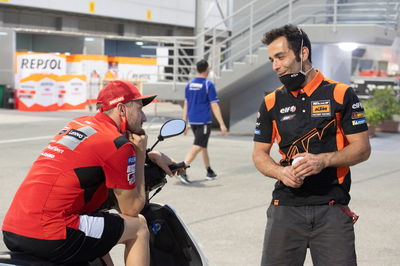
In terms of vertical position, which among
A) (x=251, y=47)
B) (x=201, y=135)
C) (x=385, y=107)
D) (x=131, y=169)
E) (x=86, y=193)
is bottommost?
(x=201, y=135)

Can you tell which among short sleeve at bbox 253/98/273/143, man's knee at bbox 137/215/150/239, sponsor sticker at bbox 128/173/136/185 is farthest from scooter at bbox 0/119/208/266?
short sleeve at bbox 253/98/273/143

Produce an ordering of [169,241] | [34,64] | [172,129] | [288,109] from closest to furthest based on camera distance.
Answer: [288,109]
[169,241]
[172,129]
[34,64]

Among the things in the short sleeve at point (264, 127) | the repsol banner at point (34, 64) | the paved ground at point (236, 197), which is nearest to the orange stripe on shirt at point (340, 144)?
the short sleeve at point (264, 127)

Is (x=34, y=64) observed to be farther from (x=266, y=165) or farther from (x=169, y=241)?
(x=266, y=165)

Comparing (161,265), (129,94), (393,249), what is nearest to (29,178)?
(129,94)

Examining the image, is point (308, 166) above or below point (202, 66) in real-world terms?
below

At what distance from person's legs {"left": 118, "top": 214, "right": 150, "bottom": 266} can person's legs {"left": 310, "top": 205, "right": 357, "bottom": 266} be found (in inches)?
34.6

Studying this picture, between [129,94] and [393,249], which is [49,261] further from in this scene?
[393,249]

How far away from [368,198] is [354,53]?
18.2 meters

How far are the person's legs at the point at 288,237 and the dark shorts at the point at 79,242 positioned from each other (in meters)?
0.84

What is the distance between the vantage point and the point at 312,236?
339cm

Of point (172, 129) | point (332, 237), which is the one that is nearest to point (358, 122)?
point (332, 237)

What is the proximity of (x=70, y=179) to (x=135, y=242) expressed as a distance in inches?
18.9

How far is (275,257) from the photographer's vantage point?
11.3ft
